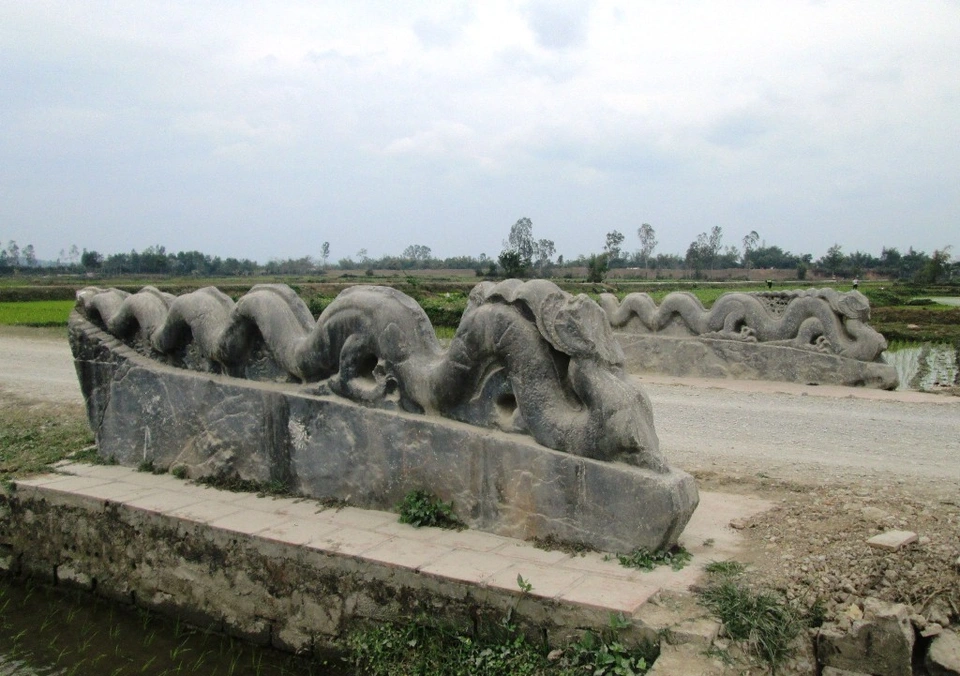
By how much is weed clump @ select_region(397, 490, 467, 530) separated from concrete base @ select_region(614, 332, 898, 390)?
7952 millimetres

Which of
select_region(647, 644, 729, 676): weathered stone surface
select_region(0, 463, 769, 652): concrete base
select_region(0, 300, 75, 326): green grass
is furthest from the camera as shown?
select_region(0, 300, 75, 326): green grass

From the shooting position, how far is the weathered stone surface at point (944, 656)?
10.5 ft

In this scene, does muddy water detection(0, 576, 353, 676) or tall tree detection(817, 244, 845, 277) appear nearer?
muddy water detection(0, 576, 353, 676)

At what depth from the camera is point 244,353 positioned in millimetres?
5715

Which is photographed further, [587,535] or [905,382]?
[905,382]

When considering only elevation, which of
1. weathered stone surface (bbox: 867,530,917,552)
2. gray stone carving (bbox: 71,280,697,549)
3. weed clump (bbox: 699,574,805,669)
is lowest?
weed clump (bbox: 699,574,805,669)

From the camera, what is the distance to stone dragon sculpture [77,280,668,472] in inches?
166

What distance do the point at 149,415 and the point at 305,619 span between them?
2461 millimetres

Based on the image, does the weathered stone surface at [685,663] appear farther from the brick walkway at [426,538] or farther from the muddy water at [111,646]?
the muddy water at [111,646]

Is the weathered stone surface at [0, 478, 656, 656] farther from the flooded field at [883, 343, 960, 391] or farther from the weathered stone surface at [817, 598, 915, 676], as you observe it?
the flooded field at [883, 343, 960, 391]

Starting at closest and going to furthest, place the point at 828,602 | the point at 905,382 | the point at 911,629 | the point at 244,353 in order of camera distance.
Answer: the point at 911,629
the point at 828,602
the point at 244,353
the point at 905,382

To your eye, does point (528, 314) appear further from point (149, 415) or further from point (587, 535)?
point (149, 415)

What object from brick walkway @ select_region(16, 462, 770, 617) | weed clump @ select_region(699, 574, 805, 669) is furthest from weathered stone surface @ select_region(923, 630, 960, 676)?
brick walkway @ select_region(16, 462, 770, 617)

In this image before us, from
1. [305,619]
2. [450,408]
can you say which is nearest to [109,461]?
[305,619]
